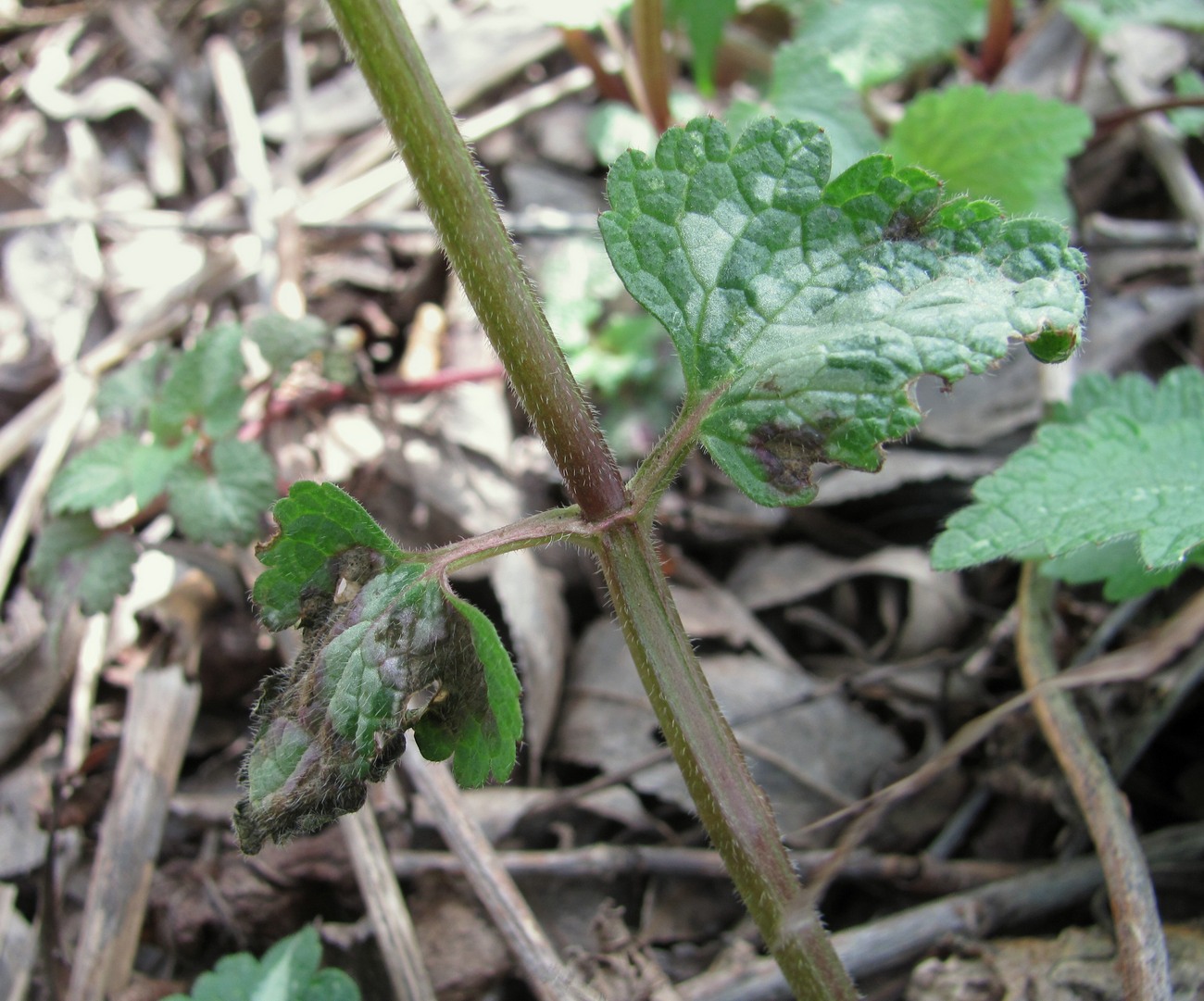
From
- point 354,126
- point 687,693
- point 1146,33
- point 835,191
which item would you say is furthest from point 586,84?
point 687,693

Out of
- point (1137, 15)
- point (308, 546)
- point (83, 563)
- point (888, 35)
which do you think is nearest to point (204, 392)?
point (83, 563)

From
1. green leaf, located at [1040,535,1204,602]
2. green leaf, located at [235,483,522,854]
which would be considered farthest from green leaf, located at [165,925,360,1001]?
green leaf, located at [1040,535,1204,602]

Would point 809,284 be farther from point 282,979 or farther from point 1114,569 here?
point 282,979

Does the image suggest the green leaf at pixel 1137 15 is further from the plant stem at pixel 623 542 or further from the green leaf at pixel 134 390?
the green leaf at pixel 134 390

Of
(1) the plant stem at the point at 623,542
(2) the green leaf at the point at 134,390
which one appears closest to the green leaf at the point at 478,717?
(1) the plant stem at the point at 623,542

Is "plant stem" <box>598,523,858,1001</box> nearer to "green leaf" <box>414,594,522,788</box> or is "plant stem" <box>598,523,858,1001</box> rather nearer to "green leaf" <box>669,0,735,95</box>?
"green leaf" <box>414,594,522,788</box>

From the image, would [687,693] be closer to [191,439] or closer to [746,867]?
[746,867]
